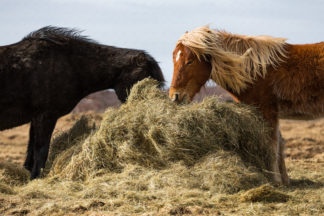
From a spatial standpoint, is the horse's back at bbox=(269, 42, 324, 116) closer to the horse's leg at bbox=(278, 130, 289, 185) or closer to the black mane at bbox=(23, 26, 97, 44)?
the horse's leg at bbox=(278, 130, 289, 185)

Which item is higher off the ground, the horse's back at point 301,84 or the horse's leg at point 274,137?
the horse's back at point 301,84

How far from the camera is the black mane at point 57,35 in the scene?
6109mm

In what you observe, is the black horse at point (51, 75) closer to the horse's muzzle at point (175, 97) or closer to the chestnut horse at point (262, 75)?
the horse's muzzle at point (175, 97)

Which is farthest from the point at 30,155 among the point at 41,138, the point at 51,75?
the point at 51,75

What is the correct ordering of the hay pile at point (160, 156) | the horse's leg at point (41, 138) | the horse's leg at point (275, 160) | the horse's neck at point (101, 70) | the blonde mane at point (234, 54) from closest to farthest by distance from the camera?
the hay pile at point (160, 156)
the horse's leg at point (275, 160)
the blonde mane at point (234, 54)
the horse's leg at point (41, 138)
the horse's neck at point (101, 70)

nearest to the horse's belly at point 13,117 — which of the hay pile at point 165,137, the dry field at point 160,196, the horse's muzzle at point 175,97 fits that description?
the hay pile at point 165,137

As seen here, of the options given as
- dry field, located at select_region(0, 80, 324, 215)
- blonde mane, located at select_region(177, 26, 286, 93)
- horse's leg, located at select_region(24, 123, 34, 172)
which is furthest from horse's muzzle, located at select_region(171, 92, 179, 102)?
horse's leg, located at select_region(24, 123, 34, 172)

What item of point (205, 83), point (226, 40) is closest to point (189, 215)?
point (205, 83)

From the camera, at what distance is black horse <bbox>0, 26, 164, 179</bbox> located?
5.75 m

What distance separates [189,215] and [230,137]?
5.48 ft

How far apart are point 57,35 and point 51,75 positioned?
0.69 meters

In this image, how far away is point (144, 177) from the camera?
14.3 feet

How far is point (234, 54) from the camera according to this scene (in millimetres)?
5184

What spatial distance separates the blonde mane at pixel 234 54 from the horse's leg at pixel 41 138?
2.11 meters
